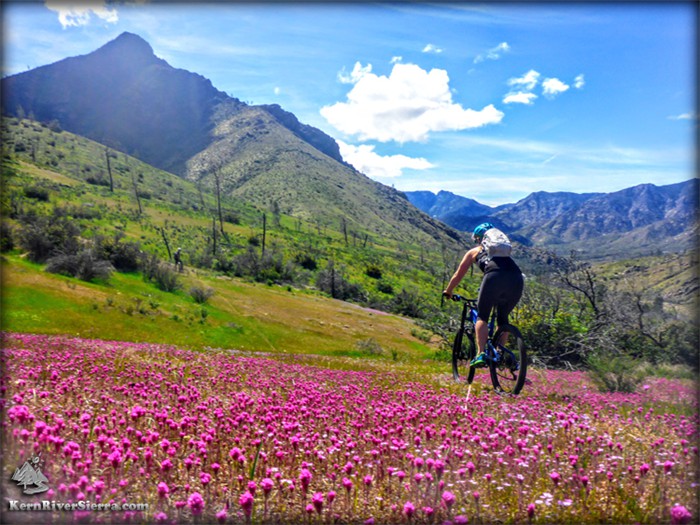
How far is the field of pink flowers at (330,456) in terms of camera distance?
319cm

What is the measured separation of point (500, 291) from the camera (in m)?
6.62

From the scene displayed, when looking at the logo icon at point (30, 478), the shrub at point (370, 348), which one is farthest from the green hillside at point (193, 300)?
the logo icon at point (30, 478)

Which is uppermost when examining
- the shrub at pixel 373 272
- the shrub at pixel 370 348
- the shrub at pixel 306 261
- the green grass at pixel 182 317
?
the shrub at pixel 306 261

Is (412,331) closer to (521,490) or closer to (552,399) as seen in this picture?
(552,399)

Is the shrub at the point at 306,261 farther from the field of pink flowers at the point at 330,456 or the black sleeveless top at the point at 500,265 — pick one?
the field of pink flowers at the point at 330,456

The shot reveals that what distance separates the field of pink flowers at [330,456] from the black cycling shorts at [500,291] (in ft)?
4.88

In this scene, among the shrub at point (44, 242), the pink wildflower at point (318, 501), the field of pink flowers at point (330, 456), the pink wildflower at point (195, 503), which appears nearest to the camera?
the pink wildflower at point (195, 503)

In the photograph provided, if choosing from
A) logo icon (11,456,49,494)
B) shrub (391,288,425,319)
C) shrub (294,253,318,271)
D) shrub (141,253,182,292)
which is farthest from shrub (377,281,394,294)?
logo icon (11,456,49,494)

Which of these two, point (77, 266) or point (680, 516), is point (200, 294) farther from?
point (680, 516)

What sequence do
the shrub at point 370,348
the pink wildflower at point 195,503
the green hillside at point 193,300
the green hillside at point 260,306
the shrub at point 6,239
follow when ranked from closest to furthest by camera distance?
the pink wildflower at point 195,503, the green hillside at point 260,306, the green hillside at point 193,300, the shrub at point 370,348, the shrub at point 6,239

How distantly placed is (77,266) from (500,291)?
28.2 m

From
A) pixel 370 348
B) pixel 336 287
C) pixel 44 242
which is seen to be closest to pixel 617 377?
pixel 370 348

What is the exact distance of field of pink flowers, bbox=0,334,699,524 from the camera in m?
3.19

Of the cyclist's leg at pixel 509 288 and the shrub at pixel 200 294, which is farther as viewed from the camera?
the shrub at pixel 200 294
